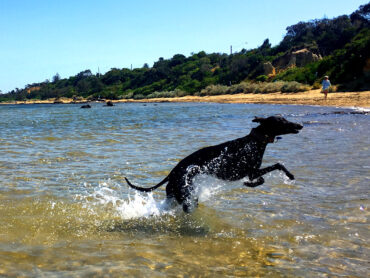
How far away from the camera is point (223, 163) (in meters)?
4.69

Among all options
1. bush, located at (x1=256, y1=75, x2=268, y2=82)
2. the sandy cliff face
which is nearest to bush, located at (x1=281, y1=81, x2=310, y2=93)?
bush, located at (x1=256, y1=75, x2=268, y2=82)

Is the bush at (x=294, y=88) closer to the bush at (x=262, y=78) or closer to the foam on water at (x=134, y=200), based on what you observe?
the bush at (x=262, y=78)

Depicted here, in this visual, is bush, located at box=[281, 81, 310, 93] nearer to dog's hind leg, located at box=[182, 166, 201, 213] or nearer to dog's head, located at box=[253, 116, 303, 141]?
dog's head, located at box=[253, 116, 303, 141]

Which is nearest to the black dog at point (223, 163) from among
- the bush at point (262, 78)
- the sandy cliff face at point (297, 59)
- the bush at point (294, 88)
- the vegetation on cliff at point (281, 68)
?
the vegetation on cliff at point (281, 68)

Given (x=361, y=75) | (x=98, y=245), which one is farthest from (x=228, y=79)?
(x=98, y=245)

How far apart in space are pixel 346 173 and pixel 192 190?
307 centimetres

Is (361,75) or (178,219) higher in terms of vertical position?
(361,75)

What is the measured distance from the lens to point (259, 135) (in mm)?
4844

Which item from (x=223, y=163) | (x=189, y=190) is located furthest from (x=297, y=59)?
(x=189, y=190)

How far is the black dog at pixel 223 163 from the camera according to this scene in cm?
455

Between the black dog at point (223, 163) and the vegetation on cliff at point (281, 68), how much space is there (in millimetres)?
23535

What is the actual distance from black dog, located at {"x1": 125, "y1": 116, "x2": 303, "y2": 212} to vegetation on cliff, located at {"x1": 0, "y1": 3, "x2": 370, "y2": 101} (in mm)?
23535

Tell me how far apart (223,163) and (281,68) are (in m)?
56.1

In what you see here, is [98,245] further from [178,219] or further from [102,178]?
[102,178]
